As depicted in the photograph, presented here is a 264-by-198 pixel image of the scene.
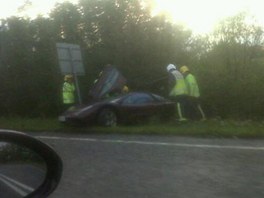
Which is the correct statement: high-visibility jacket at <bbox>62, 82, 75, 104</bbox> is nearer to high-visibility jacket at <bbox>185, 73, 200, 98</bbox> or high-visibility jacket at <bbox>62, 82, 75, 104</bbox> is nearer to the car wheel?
the car wheel

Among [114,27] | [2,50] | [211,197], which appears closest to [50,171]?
[211,197]

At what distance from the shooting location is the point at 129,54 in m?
25.8

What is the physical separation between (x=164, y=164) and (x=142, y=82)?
1570cm

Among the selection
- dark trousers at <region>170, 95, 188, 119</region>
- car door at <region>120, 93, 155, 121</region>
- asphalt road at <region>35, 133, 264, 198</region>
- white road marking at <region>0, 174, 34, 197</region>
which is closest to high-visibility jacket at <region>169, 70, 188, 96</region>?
dark trousers at <region>170, 95, 188, 119</region>

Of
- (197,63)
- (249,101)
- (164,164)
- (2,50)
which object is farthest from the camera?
(2,50)

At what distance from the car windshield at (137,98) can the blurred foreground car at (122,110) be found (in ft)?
0.11

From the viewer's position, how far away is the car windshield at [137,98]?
8.55 meters

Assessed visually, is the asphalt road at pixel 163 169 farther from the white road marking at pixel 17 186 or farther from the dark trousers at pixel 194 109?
the dark trousers at pixel 194 109

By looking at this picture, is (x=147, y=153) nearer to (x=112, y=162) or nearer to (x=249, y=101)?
(x=112, y=162)

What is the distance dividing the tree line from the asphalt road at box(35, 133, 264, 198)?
922 centimetres

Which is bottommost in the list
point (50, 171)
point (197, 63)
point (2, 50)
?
point (50, 171)

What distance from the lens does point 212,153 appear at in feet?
36.1

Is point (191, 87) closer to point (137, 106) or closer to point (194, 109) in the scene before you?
point (194, 109)

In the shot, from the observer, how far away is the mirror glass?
2781 millimetres
